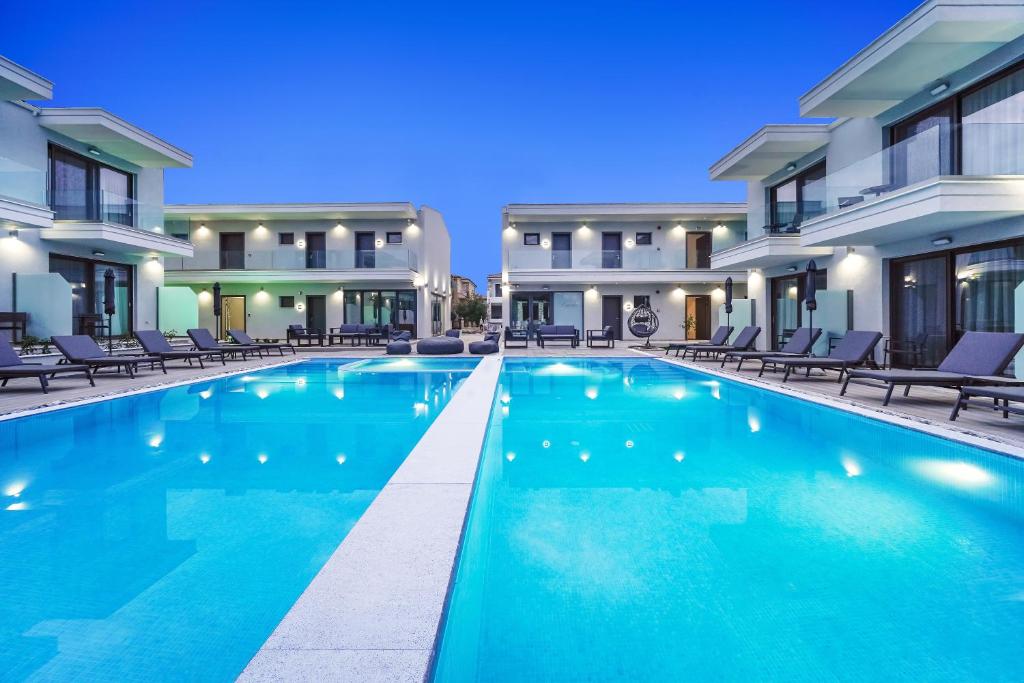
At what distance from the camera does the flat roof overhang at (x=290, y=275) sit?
23766 mm

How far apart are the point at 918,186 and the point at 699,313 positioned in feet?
57.2

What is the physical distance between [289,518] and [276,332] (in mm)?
25166

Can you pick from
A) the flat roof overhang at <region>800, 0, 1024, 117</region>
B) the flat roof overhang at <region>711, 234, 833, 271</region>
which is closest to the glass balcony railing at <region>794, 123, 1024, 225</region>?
the flat roof overhang at <region>800, 0, 1024, 117</region>

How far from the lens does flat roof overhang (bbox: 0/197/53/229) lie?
1211 centimetres

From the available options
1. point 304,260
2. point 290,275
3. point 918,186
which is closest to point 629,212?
point 304,260

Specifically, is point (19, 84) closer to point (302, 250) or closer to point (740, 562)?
point (302, 250)

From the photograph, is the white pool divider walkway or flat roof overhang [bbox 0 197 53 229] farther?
Result: flat roof overhang [bbox 0 197 53 229]

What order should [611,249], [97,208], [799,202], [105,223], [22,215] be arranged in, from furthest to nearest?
[611,249], [97,208], [105,223], [799,202], [22,215]

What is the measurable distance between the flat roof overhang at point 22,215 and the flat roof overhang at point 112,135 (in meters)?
2.85

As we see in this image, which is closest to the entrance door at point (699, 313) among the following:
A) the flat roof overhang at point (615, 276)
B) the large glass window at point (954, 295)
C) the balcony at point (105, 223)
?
the flat roof overhang at point (615, 276)

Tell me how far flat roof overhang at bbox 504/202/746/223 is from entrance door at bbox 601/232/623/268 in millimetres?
1051

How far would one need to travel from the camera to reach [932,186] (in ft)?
30.4

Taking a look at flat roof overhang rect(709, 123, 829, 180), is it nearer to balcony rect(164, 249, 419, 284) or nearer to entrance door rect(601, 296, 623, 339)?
entrance door rect(601, 296, 623, 339)

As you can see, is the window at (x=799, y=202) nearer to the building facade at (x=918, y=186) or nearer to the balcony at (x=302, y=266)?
the building facade at (x=918, y=186)
